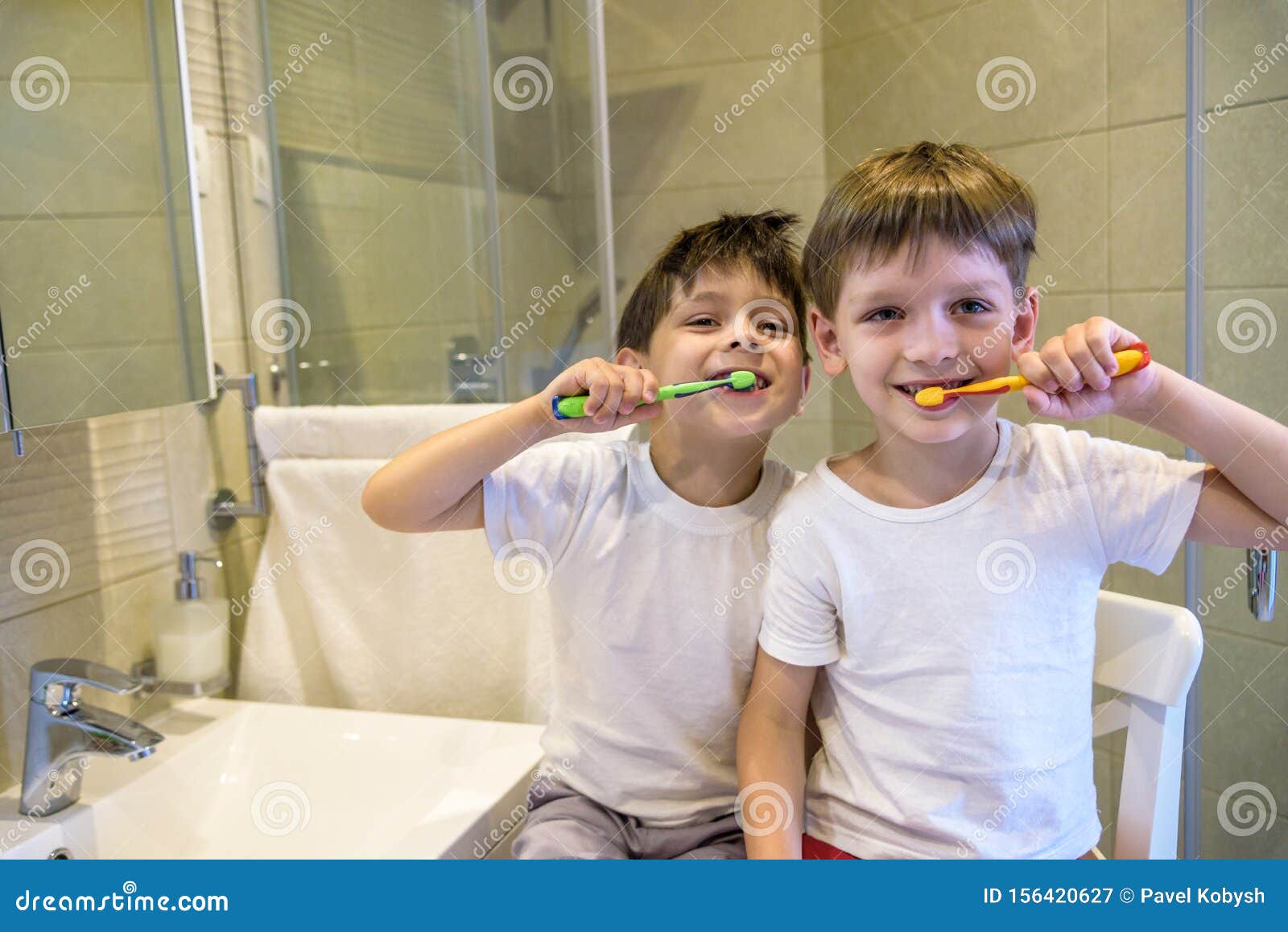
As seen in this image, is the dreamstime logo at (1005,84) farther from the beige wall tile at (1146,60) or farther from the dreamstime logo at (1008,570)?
the dreamstime logo at (1008,570)

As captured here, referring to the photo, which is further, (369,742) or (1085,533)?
Result: (369,742)

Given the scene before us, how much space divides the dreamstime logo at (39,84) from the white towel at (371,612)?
0.41 m

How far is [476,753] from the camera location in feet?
3.17

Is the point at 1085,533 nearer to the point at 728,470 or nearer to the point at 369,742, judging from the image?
the point at 728,470

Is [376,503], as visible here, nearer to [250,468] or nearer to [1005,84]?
[250,468]

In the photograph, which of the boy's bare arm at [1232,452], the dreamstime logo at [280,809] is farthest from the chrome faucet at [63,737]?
the boy's bare arm at [1232,452]

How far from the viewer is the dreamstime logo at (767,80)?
1602 millimetres

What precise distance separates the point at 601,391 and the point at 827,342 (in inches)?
7.7

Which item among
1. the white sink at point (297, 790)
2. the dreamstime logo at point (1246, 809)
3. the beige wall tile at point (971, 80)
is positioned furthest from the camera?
the beige wall tile at point (971, 80)
